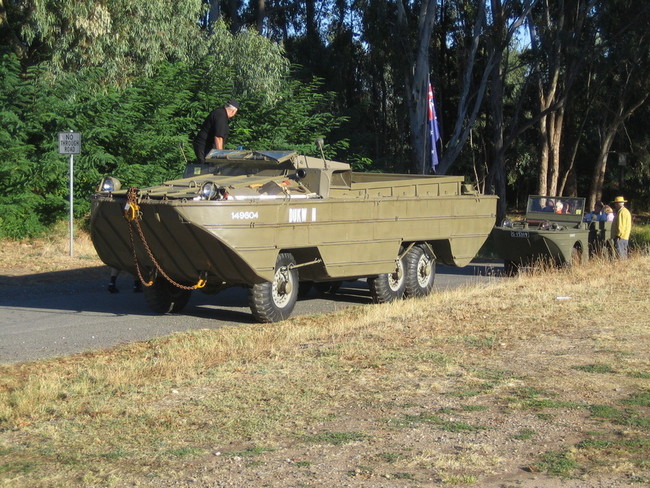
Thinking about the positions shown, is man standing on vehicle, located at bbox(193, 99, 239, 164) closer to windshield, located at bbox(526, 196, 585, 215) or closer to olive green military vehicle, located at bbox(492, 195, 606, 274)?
olive green military vehicle, located at bbox(492, 195, 606, 274)

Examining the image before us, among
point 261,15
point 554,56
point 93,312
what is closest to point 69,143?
point 93,312

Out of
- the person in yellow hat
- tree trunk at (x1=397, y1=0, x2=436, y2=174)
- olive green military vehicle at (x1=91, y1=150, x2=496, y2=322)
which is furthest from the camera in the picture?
tree trunk at (x1=397, y1=0, x2=436, y2=174)

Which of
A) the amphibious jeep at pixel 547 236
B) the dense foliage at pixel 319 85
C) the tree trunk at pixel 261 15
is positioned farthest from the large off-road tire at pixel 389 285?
the tree trunk at pixel 261 15

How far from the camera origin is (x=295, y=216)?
11.8 m

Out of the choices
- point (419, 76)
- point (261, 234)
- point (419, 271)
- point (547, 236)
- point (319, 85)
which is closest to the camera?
point (261, 234)

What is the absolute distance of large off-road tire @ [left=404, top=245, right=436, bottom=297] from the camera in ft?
46.5

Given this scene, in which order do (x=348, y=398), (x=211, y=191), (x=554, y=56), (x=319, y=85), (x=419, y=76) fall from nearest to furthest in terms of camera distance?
1. (x=348, y=398)
2. (x=211, y=191)
3. (x=419, y=76)
4. (x=554, y=56)
5. (x=319, y=85)

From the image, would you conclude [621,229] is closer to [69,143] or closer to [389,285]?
[389,285]

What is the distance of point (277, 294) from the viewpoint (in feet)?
39.9

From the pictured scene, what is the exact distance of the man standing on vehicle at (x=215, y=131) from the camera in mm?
13836

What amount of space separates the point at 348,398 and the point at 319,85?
28.2m

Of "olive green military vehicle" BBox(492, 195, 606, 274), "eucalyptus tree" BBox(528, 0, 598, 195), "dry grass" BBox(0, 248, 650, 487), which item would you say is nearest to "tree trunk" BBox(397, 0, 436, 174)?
"eucalyptus tree" BBox(528, 0, 598, 195)

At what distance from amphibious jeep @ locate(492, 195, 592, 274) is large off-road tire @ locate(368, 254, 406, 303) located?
4439 millimetres

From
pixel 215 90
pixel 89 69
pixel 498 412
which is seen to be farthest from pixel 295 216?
pixel 215 90
